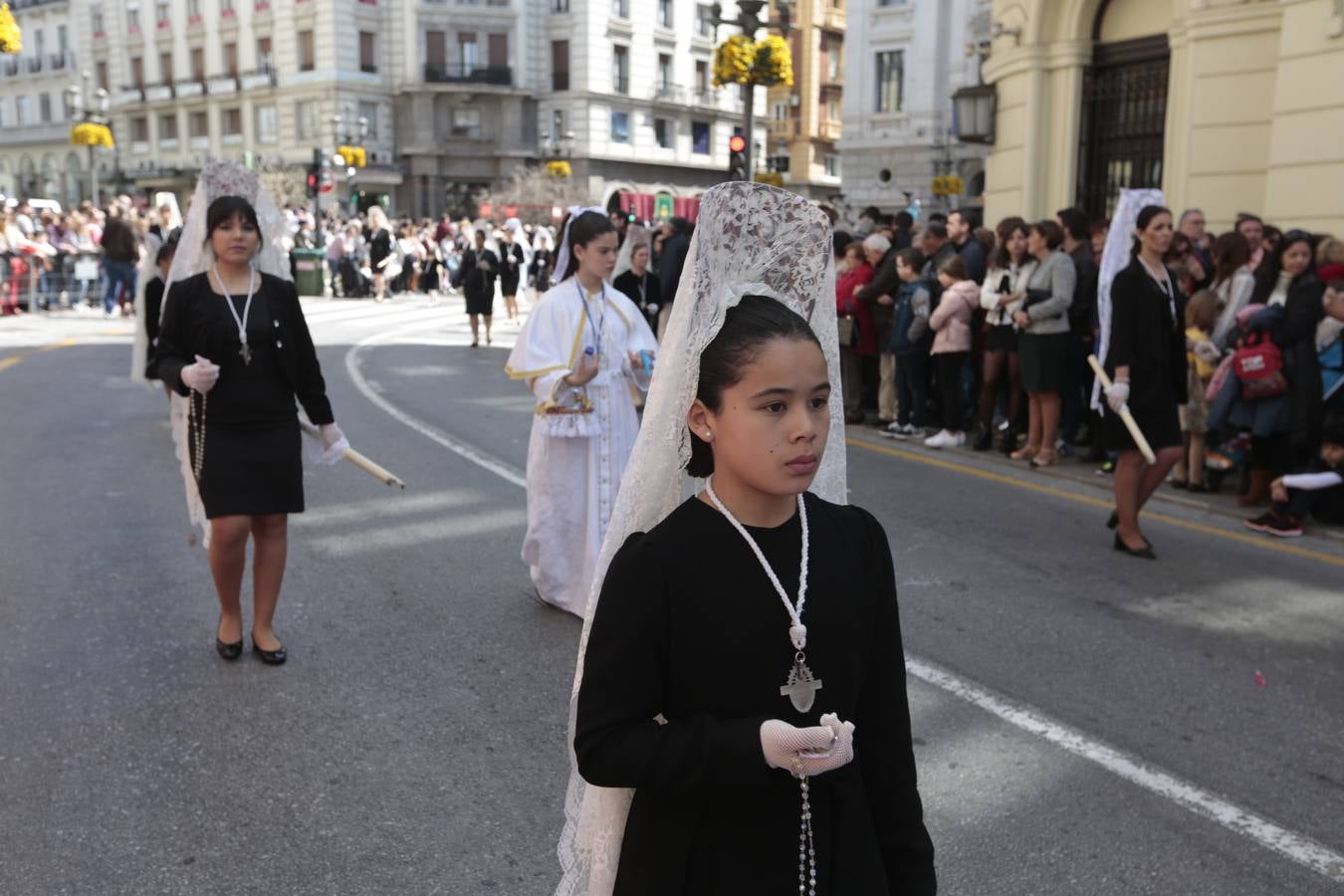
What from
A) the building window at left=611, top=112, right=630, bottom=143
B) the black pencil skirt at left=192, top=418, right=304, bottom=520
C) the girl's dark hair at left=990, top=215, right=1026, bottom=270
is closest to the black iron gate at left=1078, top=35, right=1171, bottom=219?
the girl's dark hair at left=990, top=215, right=1026, bottom=270

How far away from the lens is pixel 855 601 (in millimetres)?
2115

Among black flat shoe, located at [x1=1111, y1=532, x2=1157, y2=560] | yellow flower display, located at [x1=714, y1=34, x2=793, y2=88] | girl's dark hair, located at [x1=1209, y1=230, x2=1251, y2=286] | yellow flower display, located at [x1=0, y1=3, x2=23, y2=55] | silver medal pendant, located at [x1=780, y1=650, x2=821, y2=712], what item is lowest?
black flat shoe, located at [x1=1111, y1=532, x2=1157, y2=560]

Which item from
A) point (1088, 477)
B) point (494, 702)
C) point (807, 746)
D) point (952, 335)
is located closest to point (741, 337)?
point (807, 746)

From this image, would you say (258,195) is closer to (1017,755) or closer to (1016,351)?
(1017,755)

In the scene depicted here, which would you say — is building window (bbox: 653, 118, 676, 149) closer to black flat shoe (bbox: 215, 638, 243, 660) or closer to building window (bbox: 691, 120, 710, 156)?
building window (bbox: 691, 120, 710, 156)

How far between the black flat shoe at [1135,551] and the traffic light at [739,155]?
10243mm

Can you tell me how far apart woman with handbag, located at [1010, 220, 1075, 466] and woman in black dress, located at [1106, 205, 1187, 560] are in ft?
9.35

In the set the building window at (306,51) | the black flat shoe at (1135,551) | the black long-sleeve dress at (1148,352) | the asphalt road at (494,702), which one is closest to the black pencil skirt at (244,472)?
the asphalt road at (494,702)

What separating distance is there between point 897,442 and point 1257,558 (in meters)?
4.48

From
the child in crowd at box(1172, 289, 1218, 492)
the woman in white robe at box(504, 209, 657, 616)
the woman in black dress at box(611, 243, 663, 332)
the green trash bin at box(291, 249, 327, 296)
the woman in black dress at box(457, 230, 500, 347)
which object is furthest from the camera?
the green trash bin at box(291, 249, 327, 296)

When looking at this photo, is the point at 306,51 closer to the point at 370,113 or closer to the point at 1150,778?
the point at 370,113

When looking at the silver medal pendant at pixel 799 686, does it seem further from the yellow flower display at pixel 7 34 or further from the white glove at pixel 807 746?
the yellow flower display at pixel 7 34

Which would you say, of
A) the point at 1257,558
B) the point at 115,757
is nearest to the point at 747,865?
the point at 115,757

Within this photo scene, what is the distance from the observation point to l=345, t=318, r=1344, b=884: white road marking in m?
3.86
